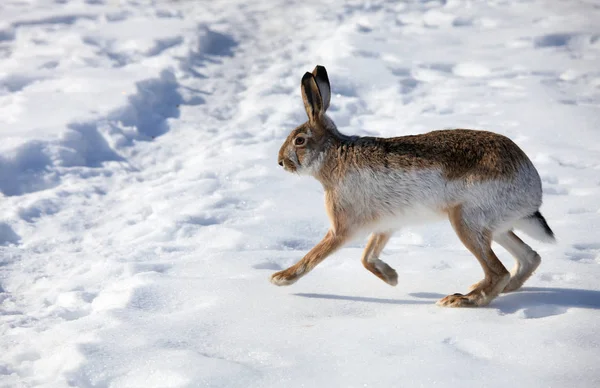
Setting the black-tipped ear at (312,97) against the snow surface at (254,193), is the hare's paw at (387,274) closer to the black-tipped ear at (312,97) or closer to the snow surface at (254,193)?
the snow surface at (254,193)

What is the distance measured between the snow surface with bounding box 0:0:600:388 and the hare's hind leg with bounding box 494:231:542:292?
5.3 inches

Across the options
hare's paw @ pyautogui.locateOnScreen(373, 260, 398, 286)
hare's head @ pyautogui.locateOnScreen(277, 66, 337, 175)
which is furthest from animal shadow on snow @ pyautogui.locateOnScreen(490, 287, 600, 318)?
hare's head @ pyautogui.locateOnScreen(277, 66, 337, 175)

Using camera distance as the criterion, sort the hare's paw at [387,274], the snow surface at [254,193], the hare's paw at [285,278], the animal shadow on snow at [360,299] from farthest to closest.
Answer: the hare's paw at [387,274], the hare's paw at [285,278], the animal shadow on snow at [360,299], the snow surface at [254,193]

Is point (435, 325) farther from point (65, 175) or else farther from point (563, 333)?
point (65, 175)

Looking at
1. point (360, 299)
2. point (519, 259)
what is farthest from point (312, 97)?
point (519, 259)

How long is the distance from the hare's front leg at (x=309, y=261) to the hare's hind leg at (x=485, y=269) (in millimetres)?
731

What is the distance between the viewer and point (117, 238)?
5.45m

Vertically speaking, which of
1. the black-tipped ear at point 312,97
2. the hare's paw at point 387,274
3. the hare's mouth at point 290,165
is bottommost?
the hare's paw at point 387,274

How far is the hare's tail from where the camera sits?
13.6 ft

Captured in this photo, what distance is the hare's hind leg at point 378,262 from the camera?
4.34 m

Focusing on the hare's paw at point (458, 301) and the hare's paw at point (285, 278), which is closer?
the hare's paw at point (458, 301)

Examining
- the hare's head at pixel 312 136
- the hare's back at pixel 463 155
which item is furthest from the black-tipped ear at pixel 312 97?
the hare's back at pixel 463 155

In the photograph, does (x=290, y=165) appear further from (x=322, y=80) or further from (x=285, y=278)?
(x=285, y=278)

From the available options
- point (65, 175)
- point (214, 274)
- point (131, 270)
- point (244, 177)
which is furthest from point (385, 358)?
point (65, 175)
